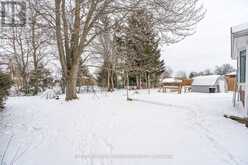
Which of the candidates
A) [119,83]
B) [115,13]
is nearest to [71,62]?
[115,13]

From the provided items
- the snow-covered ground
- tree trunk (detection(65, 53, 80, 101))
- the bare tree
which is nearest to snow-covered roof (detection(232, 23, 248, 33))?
the snow-covered ground

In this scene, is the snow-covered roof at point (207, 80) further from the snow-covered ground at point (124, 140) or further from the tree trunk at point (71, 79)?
the snow-covered ground at point (124, 140)

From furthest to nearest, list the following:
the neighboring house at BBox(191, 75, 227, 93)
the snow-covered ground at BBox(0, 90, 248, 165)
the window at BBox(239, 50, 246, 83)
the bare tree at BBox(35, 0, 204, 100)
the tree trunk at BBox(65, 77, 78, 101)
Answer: the neighboring house at BBox(191, 75, 227, 93) < the tree trunk at BBox(65, 77, 78, 101) < the bare tree at BBox(35, 0, 204, 100) < the window at BBox(239, 50, 246, 83) < the snow-covered ground at BBox(0, 90, 248, 165)

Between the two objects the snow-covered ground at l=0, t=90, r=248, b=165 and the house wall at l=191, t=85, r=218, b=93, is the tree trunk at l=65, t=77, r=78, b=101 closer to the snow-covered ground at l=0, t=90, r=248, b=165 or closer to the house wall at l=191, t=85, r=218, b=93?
the snow-covered ground at l=0, t=90, r=248, b=165

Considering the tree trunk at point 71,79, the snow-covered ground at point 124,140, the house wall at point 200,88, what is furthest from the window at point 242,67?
the house wall at point 200,88

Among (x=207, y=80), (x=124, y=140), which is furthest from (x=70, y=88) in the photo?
(x=207, y=80)

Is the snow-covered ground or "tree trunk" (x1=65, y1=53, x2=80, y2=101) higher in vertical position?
"tree trunk" (x1=65, y1=53, x2=80, y2=101)

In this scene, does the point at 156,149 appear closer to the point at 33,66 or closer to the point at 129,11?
the point at 129,11

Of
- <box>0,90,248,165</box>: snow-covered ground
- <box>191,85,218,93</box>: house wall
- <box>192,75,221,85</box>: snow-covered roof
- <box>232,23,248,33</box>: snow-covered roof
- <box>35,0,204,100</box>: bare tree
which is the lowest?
<box>0,90,248,165</box>: snow-covered ground

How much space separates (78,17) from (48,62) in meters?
15.2

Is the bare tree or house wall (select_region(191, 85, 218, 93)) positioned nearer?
the bare tree

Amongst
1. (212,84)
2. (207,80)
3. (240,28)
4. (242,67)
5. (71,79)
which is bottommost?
(212,84)

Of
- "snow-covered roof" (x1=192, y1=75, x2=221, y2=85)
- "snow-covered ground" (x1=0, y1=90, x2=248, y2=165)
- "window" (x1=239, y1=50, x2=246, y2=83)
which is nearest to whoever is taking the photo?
"snow-covered ground" (x1=0, y1=90, x2=248, y2=165)

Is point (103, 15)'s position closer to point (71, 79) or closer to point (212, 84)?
point (71, 79)
